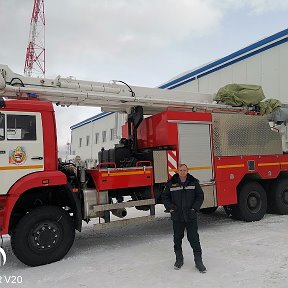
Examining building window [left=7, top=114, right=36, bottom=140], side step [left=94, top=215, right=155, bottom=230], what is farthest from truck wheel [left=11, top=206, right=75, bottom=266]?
building window [left=7, top=114, right=36, bottom=140]

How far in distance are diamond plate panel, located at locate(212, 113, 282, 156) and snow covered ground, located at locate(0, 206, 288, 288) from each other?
1.87 m

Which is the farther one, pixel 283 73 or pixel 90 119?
pixel 90 119

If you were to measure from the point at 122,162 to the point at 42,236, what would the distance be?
2.52 metres

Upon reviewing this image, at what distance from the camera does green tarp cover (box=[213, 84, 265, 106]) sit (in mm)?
8977

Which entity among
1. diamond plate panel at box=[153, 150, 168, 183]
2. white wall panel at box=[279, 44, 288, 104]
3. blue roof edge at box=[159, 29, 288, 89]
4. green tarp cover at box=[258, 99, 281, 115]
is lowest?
diamond plate panel at box=[153, 150, 168, 183]

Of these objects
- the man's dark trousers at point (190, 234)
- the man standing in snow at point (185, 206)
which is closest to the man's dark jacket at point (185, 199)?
the man standing in snow at point (185, 206)

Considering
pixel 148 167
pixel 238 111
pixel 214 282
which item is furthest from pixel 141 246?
pixel 238 111

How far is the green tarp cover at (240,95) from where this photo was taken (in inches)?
353

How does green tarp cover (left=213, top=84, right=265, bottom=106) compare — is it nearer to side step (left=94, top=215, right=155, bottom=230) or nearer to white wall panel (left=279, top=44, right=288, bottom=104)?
white wall panel (left=279, top=44, right=288, bottom=104)

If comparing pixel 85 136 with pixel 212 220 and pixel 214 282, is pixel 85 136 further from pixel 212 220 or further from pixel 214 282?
pixel 214 282

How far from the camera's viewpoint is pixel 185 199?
500cm

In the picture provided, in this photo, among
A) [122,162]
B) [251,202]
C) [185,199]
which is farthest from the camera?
[251,202]

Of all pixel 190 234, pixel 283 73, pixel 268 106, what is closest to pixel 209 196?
pixel 190 234

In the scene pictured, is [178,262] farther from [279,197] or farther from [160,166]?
[279,197]
